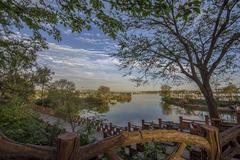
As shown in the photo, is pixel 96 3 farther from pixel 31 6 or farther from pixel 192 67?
pixel 192 67

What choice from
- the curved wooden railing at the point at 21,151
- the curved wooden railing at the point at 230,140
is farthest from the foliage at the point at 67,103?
the curved wooden railing at the point at 21,151

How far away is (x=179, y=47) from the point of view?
9.75 meters

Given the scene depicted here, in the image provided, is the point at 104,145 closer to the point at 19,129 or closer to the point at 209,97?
the point at 19,129

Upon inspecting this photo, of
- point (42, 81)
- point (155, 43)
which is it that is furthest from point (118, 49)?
point (42, 81)

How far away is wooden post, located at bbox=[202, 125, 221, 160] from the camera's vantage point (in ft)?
8.32

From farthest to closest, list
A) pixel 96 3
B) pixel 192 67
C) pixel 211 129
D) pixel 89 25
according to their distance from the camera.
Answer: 1. pixel 192 67
2. pixel 89 25
3. pixel 96 3
4. pixel 211 129

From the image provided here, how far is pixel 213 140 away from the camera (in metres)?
2.57

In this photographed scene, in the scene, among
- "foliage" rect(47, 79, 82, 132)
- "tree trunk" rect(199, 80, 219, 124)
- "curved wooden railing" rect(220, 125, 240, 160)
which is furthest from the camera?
"foliage" rect(47, 79, 82, 132)

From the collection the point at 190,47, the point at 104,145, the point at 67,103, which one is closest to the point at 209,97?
the point at 190,47

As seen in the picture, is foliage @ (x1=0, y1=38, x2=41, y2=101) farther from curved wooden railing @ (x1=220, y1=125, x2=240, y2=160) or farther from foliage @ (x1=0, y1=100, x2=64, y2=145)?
curved wooden railing @ (x1=220, y1=125, x2=240, y2=160)

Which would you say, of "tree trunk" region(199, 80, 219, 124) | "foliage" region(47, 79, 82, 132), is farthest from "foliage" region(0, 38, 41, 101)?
"tree trunk" region(199, 80, 219, 124)

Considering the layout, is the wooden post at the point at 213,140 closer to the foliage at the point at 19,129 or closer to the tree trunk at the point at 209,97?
the foliage at the point at 19,129

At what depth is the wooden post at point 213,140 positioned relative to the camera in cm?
254

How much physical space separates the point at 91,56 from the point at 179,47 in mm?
9617
